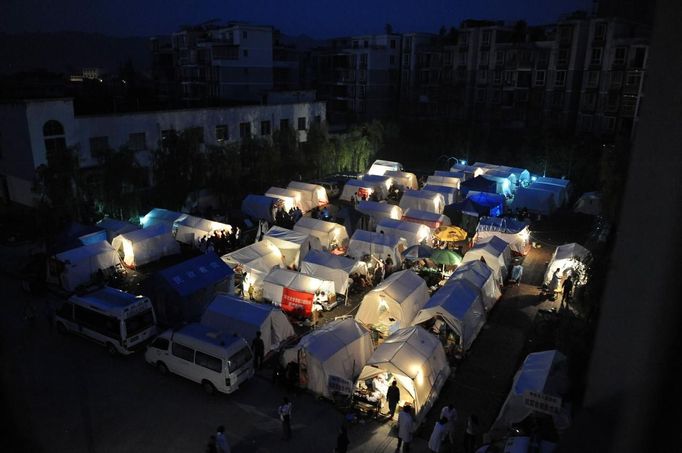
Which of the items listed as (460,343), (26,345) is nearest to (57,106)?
(26,345)

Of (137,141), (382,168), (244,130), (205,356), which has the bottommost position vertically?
(205,356)

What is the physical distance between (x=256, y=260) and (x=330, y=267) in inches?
105

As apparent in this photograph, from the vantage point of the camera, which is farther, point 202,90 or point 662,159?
point 202,90

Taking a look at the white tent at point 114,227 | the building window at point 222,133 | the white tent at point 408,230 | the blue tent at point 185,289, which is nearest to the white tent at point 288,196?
the white tent at point 408,230

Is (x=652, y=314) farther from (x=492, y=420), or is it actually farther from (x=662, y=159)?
(x=492, y=420)

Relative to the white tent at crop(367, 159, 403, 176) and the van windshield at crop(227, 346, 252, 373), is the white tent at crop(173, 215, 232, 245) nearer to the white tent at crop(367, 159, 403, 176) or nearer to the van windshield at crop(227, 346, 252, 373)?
the van windshield at crop(227, 346, 252, 373)

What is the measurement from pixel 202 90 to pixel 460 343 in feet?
135

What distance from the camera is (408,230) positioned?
67.6 feet

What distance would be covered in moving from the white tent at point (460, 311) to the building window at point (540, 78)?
32926mm

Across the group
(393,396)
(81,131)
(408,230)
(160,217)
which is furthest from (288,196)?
(393,396)

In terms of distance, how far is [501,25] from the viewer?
46.0 metres

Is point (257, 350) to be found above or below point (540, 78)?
below

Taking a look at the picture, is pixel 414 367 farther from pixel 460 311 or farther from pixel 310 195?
pixel 310 195

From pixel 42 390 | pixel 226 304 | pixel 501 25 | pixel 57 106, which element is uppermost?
pixel 501 25
